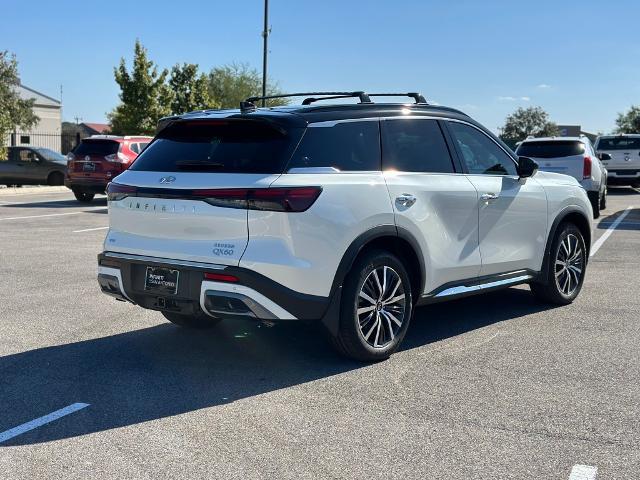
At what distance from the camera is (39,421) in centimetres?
429

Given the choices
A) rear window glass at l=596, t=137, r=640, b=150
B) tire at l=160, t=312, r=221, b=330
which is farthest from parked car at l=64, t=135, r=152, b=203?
rear window glass at l=596, t=137, r=640, b=150

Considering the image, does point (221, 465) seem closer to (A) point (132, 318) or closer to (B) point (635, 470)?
(B) point (635, 470)

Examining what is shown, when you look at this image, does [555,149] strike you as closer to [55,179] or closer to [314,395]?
[314,395]

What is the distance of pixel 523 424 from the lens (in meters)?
Answer: 4.27

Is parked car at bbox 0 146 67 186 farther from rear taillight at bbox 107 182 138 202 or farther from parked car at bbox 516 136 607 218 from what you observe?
rear taillight at bbox 107 182 138 202

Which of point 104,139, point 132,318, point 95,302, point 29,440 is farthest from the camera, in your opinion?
point 104,139

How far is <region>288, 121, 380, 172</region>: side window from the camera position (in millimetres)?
5055

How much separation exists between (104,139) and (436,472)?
56.1ft

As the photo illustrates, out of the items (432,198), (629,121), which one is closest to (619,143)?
(432,198)

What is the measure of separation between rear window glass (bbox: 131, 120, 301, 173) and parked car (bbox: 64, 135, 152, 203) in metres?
13.8

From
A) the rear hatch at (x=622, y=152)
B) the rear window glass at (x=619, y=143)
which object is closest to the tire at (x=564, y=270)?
the rear hatch at (x=622, y=152)

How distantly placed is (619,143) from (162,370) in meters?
22.8

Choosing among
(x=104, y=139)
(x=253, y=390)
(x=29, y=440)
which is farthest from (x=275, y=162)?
(x=104, y=139)

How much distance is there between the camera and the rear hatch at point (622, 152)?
80.9ft
